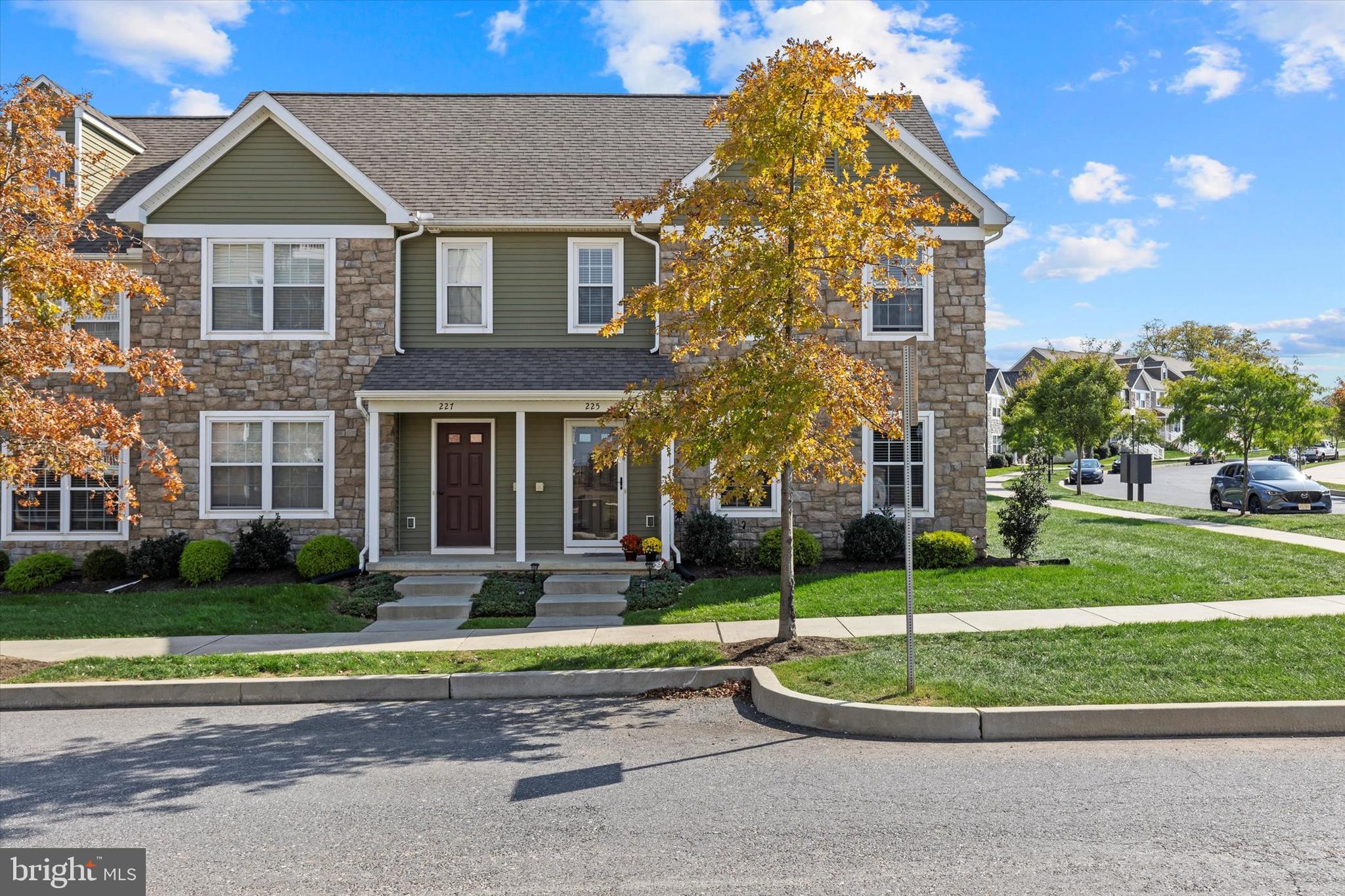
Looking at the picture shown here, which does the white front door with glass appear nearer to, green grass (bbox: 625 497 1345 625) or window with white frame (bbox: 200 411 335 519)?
green grass (bbox: 625 497 1345 625)

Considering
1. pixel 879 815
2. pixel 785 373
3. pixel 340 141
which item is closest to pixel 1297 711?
pixel 879 815

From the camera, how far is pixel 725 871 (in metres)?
4.41

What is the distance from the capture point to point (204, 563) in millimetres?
13695

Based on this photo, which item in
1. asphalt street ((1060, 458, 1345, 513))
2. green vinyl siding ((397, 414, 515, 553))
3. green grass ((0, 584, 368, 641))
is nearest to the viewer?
green grass ((0, 584, 368, 641))

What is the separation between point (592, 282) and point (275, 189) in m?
5.53

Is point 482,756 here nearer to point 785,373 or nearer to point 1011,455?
point 785,373

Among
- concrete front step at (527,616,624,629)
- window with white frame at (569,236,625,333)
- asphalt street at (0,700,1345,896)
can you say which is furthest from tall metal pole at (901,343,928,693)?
window with white frame at (569,236,625,333)

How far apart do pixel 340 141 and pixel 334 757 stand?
1417 centimetres

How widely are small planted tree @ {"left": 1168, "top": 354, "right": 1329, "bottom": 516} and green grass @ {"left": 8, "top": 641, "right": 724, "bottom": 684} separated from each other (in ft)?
64.2

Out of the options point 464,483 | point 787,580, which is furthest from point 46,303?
point 787,580

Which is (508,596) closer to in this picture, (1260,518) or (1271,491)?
(1260,518)

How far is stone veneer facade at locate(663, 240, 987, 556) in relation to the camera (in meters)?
14.8

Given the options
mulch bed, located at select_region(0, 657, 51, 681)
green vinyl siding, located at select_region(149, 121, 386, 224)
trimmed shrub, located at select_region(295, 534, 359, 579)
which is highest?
green vinyl siding, located at select_region(149, 121, 386, 224)

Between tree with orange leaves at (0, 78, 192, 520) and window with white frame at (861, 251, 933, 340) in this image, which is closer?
tree with orange leaves at (0, 78, 192, 520)
